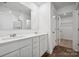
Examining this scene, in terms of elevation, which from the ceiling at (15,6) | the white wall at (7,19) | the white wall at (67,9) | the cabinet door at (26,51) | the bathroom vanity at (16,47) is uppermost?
the white wall at (67,9)

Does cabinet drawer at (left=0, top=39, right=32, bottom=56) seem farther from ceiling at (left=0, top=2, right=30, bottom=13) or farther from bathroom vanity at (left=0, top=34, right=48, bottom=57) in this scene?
ceiling at (left=0, top=2, right=30, bottom=13)

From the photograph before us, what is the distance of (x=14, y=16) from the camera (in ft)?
7.22

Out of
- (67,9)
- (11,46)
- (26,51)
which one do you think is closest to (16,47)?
(11,46)

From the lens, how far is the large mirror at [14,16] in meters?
1.84

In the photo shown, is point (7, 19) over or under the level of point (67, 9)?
under

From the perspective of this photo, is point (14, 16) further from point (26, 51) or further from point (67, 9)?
point (67, 9)

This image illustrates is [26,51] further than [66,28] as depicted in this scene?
No

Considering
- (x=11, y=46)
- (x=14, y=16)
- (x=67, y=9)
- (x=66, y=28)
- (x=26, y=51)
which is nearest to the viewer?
(x=11, y=46)

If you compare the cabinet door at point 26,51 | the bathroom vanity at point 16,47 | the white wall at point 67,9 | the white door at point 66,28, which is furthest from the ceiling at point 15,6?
the white door at point 66,28

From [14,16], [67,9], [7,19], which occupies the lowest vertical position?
[7,19]

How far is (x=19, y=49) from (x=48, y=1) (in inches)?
100

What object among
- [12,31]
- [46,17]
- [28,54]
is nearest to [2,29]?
[12,31]

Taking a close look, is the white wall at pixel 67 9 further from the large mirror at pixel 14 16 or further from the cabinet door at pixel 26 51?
the cabinet door at pixel 26 51

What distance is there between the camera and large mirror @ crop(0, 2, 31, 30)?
1.84 metres
